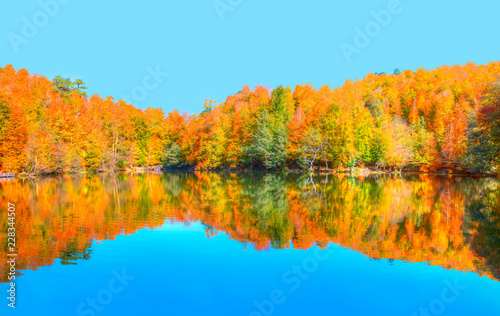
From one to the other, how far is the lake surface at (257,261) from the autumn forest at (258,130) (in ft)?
104

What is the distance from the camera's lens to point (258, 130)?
193ft

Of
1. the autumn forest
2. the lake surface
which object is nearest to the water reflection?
the lake surface

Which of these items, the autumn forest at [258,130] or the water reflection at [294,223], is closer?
the water reflection at [294,223]

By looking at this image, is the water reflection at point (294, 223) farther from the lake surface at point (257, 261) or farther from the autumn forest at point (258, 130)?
the autumn forest at point (258, 130)

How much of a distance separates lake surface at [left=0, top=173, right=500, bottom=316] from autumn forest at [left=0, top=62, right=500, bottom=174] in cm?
3172

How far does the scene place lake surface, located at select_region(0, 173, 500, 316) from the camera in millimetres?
6598

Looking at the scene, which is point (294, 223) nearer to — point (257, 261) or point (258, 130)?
point (257, 261)

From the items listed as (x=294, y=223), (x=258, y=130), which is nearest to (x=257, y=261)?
(x=294, y=223)

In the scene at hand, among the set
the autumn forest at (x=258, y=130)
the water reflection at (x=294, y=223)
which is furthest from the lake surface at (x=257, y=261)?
the autumn forest at (x=258, y=130)

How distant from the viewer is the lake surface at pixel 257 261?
21.6 feet

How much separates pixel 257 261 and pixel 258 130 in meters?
50.3

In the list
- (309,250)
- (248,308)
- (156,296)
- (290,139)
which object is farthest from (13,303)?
(290,139)

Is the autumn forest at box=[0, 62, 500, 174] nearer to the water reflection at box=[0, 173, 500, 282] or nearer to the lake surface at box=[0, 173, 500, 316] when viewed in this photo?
the water reflection at box=[0, 173, 500, 282]

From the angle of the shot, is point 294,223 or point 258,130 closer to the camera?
point 294,223
